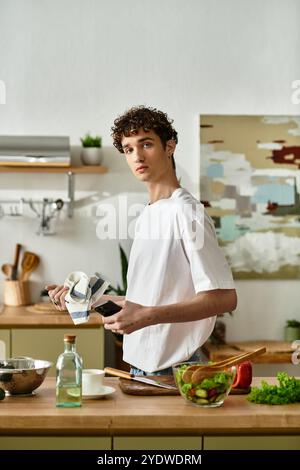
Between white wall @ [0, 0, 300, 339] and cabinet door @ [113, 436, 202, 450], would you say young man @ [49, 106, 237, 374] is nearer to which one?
cabinet door @ [113, 436, 202, 450]

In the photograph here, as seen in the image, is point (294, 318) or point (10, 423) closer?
point (10, 423)

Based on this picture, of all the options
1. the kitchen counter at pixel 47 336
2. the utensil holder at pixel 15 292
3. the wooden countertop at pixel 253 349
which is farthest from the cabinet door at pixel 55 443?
the utensil holder at pixel 15 292

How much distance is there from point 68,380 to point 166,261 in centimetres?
61

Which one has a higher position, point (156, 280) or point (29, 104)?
point (29, 104)

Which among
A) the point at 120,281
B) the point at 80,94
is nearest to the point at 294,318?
the point at 120,281

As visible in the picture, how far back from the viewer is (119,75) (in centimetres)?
534

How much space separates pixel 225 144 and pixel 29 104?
1367 millimetres

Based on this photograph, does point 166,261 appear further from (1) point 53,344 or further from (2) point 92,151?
(2) point 92,151

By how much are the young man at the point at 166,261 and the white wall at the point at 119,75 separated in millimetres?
2342

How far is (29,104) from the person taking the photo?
5312 mm

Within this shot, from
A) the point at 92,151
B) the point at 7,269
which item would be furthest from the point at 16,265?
the point at 92,151

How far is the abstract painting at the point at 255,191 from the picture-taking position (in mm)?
5379

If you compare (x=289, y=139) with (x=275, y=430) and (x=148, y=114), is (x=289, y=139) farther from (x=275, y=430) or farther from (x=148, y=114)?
(x=275, y=430)
